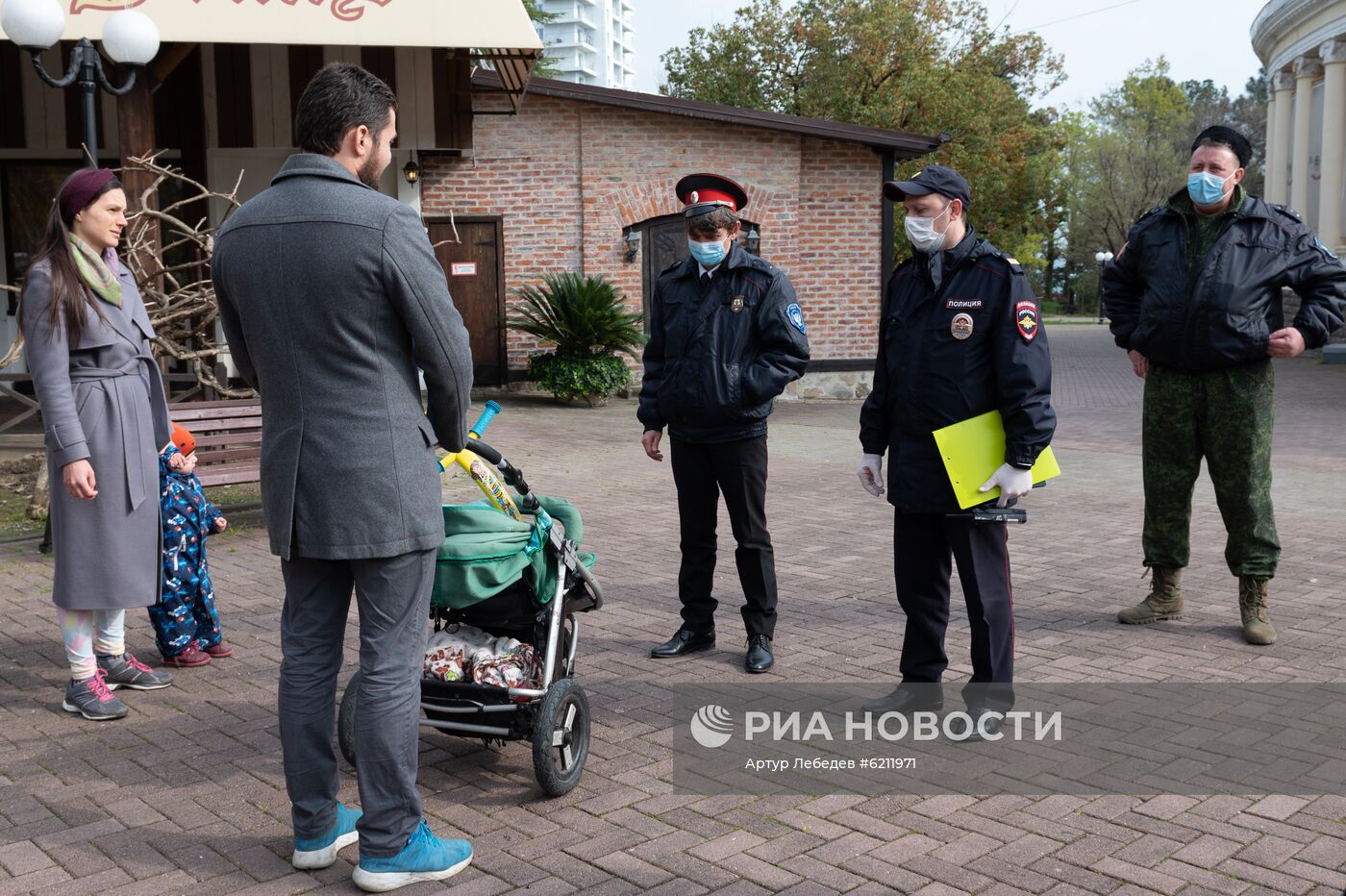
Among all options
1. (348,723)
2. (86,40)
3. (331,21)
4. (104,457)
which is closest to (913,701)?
(348,723)

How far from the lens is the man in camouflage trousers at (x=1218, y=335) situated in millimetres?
5328

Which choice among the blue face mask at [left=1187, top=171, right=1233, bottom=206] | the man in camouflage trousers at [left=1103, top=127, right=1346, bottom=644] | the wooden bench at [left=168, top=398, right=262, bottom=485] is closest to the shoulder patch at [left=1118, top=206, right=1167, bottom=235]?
the man in camouflage trousers at [left=1103, top=127, right=1346, bottom=644]

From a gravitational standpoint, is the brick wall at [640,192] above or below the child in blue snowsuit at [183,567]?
above

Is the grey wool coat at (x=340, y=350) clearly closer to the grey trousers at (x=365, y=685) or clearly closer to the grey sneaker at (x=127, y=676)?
the grey trousers at (x=365, y=685)

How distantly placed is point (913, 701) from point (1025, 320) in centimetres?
143

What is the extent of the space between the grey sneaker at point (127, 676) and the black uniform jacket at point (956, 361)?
2.95 meters

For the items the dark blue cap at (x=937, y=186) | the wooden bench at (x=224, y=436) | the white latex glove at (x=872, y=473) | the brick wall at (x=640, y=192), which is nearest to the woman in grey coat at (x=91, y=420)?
the white latex glove at (x=872, y=473)

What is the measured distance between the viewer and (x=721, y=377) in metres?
4.98

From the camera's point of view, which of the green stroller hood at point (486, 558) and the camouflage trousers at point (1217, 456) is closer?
the green stroller hood at point (486, 558)

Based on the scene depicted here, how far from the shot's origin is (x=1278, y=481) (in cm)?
979

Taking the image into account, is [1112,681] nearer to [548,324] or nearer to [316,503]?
[316,503]

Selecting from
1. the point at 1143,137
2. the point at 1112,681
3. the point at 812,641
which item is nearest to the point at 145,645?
the point at 812,641

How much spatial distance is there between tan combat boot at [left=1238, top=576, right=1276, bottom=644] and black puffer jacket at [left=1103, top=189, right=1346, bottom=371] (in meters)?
0.96

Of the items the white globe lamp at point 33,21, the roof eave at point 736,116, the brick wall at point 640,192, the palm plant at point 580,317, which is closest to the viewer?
the white globe lamp at point 33,21
